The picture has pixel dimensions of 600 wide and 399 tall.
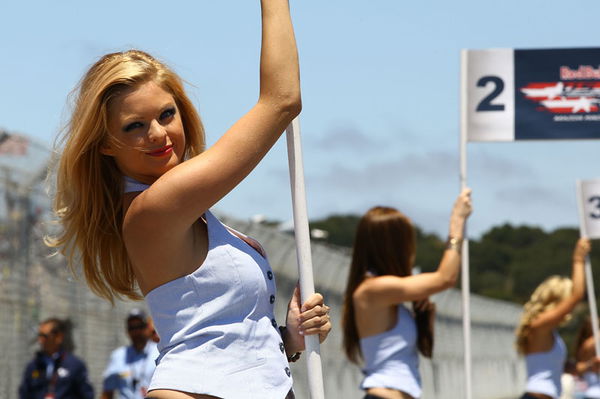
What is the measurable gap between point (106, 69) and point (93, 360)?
1097 cm

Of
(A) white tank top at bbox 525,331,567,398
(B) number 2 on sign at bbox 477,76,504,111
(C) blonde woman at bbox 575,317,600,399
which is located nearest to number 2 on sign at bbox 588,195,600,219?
(A) white tank top at bbox 525,331,567,398

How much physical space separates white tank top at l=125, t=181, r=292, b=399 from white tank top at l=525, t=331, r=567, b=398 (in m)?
7.17

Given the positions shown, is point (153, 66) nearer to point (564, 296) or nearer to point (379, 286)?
point (379, 286)

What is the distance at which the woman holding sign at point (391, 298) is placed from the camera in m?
6.77

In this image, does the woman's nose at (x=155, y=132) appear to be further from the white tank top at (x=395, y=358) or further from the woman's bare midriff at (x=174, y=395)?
the white tank top at (x=395, y=358)

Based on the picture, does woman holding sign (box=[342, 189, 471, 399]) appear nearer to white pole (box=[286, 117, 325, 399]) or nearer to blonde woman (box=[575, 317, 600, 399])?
white pole (box=[286, 117, 325, 399])

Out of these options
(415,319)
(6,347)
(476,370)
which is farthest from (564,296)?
(476,370)

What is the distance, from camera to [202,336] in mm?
3277

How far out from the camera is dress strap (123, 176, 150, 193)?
338 centimetres

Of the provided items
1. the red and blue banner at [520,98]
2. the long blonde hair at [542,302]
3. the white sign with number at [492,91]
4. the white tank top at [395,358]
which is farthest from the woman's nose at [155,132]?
the long blonde hair at [542,302]

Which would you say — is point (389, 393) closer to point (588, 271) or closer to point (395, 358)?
point (395, 358)

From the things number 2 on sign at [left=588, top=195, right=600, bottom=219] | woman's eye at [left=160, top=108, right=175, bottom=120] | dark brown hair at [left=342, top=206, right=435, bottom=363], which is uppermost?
woman's eye at [left=160, top=108, right=175, bottom=120]

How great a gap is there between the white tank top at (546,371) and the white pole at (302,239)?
699 cm

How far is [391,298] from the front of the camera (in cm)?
678
